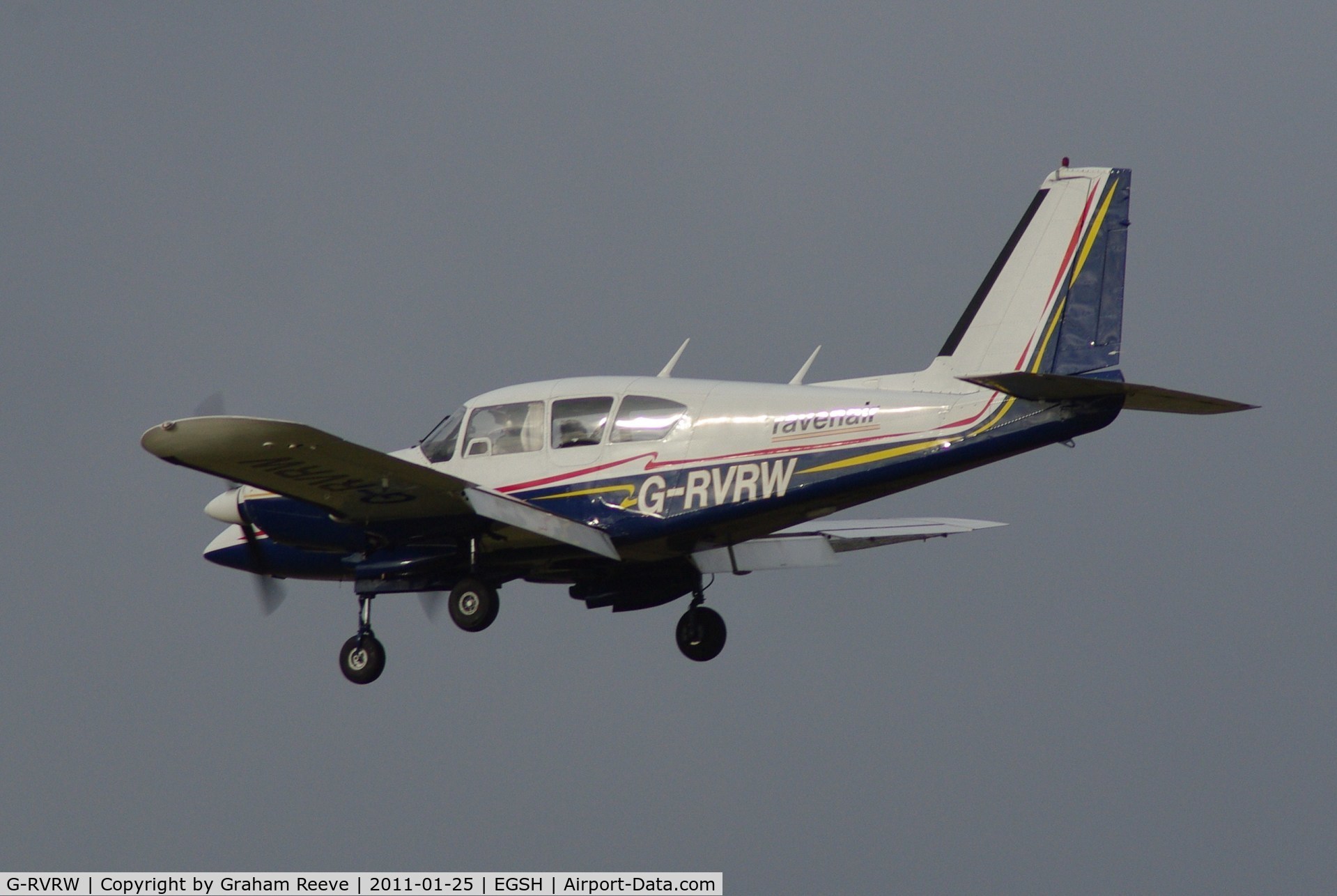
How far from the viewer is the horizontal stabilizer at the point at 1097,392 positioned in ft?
62.2

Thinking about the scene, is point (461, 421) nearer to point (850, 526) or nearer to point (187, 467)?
point (187, 467)

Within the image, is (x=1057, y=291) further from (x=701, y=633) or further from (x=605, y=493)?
(x=701, y=633)

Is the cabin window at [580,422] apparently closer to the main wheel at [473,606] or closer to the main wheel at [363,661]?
the main wheel at [473,606]

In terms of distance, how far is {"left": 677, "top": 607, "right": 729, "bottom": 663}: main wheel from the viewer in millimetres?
23484

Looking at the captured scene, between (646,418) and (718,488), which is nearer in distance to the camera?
(718,488)

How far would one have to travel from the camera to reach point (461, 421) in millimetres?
22391

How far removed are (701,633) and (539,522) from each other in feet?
10.9

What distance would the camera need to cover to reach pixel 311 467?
20.9 meters

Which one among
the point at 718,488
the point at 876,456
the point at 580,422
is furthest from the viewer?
the point at 580,422

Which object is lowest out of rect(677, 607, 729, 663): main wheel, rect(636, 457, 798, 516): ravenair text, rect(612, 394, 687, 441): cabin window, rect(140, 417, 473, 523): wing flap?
rect(677, 607, 729, 663): main wheel

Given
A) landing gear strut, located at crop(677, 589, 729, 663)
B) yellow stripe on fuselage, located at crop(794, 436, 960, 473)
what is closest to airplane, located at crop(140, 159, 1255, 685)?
yellow stripe on fuselage, located at crop(794, 436, 960, 473)

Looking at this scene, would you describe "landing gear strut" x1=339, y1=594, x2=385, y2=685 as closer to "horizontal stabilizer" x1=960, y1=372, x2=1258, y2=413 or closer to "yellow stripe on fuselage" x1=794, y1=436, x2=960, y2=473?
"yellow stripe on fuselage" x1=794, y1=436, x2=960, y2=473

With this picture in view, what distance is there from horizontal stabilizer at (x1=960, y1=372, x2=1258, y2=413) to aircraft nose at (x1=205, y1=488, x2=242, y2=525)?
8854mm

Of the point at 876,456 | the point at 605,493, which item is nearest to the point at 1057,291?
the point at 876,456
